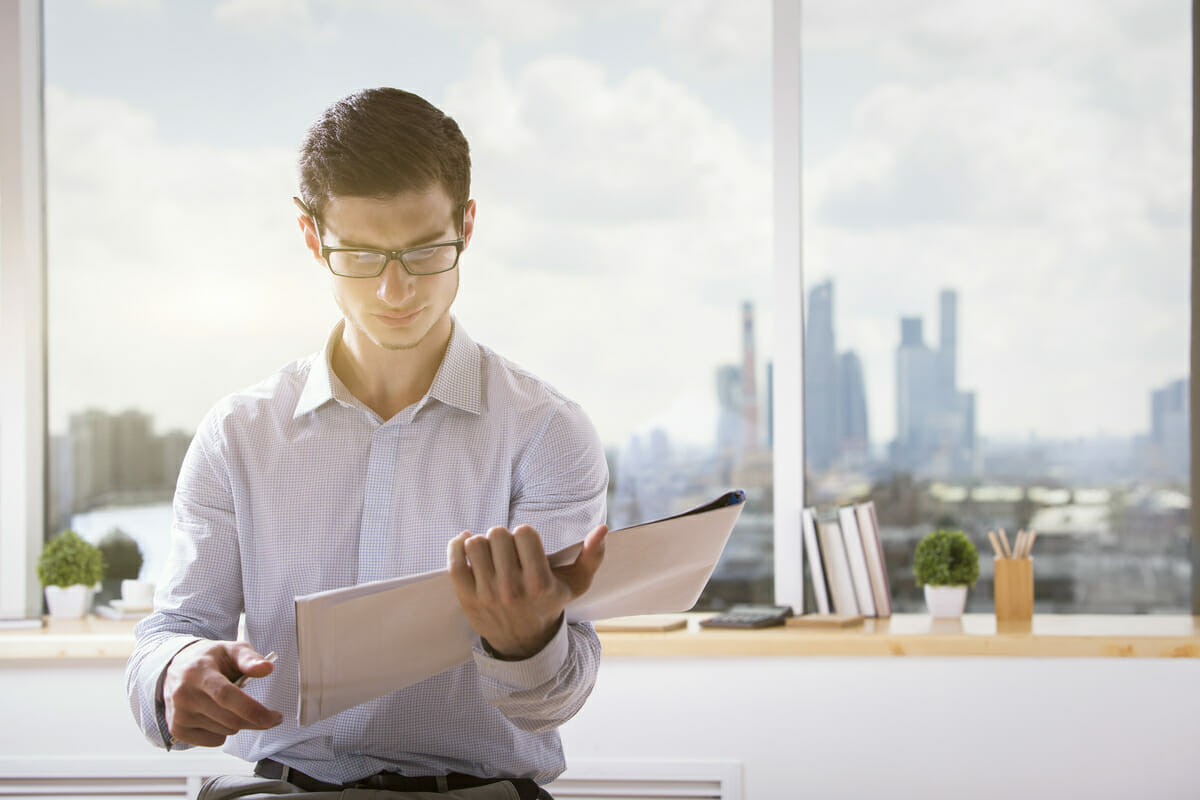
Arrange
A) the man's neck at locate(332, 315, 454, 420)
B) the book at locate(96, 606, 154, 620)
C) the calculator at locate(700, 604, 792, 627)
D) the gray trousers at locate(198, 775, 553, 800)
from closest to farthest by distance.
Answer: the gray trousers at locate(198, 775, 553, 800)
the man's neck at locate(332, 315, 454, 420)
the calculator at locate(700, 604, 792, 627)
the book at locate(96, 606, 154, 620)

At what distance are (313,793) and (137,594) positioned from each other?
1858 mm

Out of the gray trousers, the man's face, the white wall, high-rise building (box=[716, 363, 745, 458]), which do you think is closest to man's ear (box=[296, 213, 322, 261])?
the man's face

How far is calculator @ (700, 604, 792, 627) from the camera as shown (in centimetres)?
273

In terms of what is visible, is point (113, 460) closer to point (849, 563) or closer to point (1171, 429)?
point (849, 563)

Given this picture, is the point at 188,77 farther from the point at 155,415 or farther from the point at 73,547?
the point at 73,547

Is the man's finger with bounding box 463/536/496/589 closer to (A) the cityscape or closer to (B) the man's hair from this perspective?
(B) the man's hair

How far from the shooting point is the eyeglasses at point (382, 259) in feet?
4.59

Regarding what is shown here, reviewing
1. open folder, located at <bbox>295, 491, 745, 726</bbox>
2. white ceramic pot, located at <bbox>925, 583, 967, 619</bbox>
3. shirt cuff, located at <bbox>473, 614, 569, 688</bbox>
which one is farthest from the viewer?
white ceramic pot, located at <bbox>925, 583, 967, 619</bbox>

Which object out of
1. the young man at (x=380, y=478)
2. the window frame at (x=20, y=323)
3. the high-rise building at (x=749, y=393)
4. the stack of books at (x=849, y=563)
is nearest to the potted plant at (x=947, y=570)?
the stack of books at (x=849, y=563)

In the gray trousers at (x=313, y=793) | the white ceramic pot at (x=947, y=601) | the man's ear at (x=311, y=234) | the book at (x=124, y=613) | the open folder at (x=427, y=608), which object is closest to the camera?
the open folder at (x=427, y=608)

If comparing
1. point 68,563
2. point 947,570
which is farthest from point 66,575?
point 947,570

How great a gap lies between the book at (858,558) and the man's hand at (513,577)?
70.9 inches

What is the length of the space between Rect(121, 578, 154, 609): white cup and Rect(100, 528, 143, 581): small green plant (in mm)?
149

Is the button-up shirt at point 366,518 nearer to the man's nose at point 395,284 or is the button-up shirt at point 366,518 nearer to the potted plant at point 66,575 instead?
the man's nose at point 395,284
